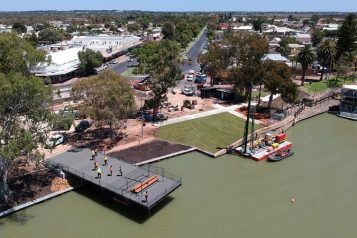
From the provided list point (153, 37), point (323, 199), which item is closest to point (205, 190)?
Answer: point (323, 199)

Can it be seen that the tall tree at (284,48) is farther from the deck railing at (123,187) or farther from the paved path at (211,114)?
the deck railing at (123,187)

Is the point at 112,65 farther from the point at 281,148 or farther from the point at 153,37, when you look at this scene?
the point at 281,148

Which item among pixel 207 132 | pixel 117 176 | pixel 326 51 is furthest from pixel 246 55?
pixel 117 176

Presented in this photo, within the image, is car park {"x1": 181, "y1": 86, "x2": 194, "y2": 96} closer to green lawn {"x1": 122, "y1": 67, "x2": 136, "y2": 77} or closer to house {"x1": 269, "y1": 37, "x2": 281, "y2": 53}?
green lawn {"x1": 122, "y1": 67, "x2": 136, "y2": 77}

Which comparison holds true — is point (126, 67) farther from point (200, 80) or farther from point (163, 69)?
point (163, 69)

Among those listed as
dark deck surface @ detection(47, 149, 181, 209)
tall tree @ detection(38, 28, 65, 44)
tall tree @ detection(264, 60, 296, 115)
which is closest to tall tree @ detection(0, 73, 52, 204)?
dark deck surface @ detection(47, 149, 181, 209)

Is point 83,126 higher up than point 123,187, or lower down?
lower down

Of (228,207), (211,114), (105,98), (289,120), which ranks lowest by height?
(228,207)
